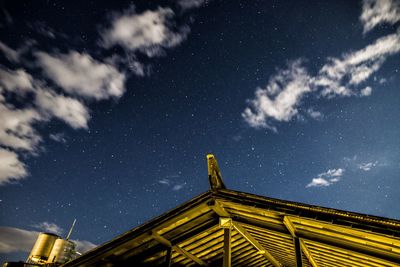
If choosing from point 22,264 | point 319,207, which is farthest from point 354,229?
point 22,264

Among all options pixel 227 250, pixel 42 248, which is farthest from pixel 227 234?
pixel 42 248

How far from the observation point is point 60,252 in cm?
2006

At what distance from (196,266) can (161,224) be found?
109 inches

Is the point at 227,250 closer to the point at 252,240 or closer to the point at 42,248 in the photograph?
the point at 252,240

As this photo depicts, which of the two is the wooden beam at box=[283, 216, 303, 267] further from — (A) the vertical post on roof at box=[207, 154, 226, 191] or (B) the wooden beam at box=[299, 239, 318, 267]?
(A) the vertical post on roof at box=[207, 154, 226, 191]

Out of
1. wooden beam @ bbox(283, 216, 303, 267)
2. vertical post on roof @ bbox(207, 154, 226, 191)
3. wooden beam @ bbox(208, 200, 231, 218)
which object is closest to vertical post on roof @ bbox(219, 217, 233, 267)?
wooden beam @ bbox(208, 200, 231, 218)

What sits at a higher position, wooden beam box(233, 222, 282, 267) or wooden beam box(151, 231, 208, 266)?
wooden beam box(233, 222, 282, 267)

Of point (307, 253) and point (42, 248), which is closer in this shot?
point (307, 253)

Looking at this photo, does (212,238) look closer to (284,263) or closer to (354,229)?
(284,263)

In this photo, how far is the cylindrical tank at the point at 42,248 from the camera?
764 inches

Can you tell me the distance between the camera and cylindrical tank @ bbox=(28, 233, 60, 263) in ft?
63.7

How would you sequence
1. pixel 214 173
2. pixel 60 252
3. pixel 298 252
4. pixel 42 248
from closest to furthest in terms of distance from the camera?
pixel 298 252 < pixel 214 173 < pixel 42 248 < pixel 60 252

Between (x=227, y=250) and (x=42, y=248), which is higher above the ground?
(x=42, y=248)

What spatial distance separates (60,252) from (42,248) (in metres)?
1.39
